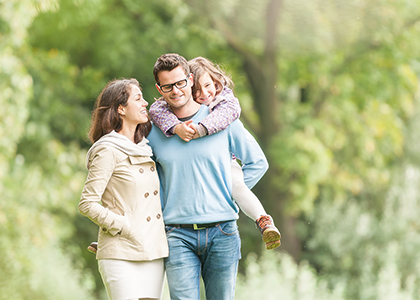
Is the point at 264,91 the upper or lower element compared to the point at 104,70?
lower

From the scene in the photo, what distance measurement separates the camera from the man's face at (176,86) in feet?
8.63

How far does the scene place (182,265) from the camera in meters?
2.56

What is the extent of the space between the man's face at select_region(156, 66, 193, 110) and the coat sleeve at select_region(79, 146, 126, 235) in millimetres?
435

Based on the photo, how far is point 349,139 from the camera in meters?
9.50

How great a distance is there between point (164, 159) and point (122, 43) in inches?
240

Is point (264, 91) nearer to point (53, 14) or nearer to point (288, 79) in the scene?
point (288, 79)

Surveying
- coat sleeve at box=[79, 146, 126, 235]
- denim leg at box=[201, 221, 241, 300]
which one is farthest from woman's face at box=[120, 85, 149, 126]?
denim leg at box=[201, 221, 241, 300]

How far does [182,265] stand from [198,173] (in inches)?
18.7

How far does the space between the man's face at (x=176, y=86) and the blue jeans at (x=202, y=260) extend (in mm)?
670

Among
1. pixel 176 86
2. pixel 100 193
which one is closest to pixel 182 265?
pixel 100 193

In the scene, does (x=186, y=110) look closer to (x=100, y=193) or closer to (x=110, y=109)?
(x=110, y=109)

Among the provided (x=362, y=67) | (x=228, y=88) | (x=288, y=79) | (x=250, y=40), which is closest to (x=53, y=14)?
(x=250, y=40)

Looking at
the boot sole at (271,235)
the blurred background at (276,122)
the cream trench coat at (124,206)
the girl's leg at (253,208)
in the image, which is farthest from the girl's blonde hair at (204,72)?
the blurred background at (276,122)

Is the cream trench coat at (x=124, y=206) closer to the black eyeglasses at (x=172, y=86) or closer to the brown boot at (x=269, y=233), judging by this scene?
the black eyeglasses at (x=172, y=86)
